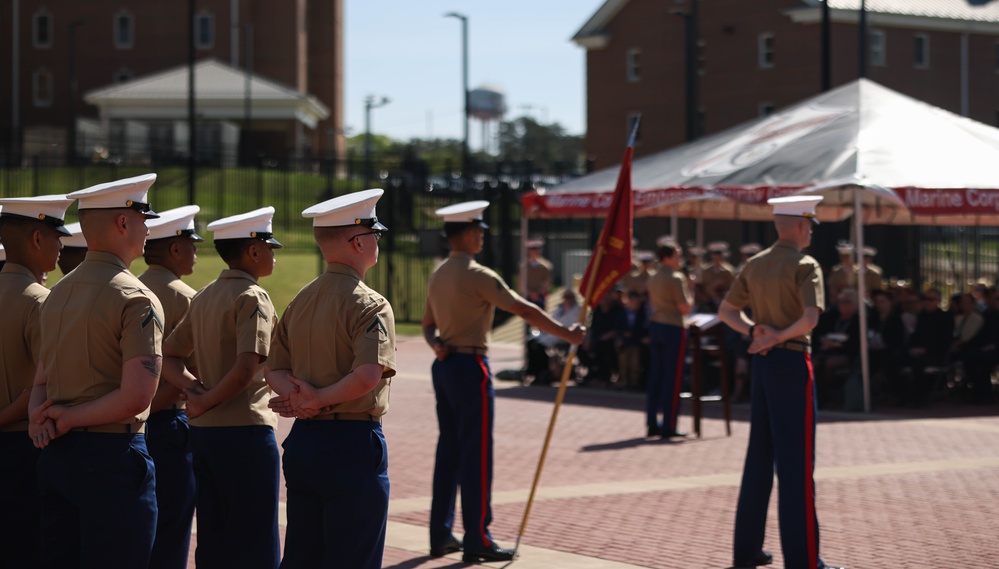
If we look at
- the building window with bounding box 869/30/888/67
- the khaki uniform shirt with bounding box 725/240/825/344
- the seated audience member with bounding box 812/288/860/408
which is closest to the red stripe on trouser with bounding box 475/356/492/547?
the khaki uniform shirt with bounding box 725/240/825/344

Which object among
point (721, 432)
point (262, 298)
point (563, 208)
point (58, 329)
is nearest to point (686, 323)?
point (721, 432)

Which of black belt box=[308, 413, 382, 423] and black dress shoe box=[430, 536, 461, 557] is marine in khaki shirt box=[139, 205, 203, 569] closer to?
black belt box=[308, 413, 382, 423]

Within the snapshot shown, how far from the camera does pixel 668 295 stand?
13984 mm

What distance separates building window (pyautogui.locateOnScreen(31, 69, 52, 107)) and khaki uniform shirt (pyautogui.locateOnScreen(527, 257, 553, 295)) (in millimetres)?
53140

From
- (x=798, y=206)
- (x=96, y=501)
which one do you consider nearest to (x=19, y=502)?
(x=96, y=501)

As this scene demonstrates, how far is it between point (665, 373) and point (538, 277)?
7585 mm

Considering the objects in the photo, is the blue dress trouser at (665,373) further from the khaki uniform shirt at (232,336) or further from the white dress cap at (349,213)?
the white dress cap at (349,213)

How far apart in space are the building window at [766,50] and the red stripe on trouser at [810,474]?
44471 mm

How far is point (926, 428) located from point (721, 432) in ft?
8.24

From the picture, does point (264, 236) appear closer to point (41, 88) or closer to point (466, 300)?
point (466, 300)

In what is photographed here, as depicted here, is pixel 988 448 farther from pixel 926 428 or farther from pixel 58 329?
pixel 58 329

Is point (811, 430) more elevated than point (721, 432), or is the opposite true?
point (811, 430)

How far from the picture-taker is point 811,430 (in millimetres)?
7527

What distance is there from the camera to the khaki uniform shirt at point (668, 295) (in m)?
13.9
